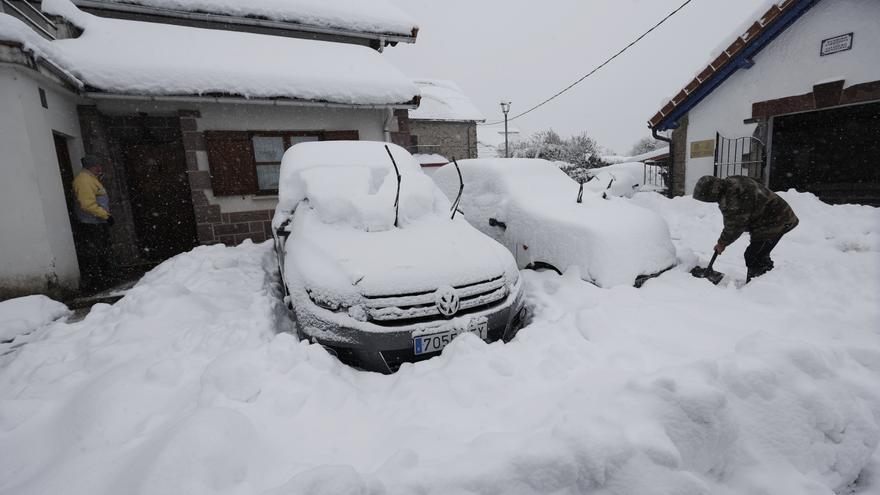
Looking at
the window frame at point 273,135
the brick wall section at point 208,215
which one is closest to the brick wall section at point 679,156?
the window frame at point 273,135

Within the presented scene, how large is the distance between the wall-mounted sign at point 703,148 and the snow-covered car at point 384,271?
886 centimetres

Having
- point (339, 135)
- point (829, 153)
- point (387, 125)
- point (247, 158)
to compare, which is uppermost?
point (387, 125)

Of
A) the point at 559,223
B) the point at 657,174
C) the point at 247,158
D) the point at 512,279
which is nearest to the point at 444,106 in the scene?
the point at 657,174

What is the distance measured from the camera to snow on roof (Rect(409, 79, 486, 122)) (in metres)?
22.1

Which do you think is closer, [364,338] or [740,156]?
[364,338]

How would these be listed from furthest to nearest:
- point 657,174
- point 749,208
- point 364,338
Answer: point 657,174, point 749,208, point 364,338

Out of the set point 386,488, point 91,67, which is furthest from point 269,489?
point 91,67

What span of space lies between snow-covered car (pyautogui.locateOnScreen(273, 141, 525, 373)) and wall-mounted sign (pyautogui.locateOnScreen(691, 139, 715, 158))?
8.86 metres

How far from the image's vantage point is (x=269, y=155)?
752 centimetres

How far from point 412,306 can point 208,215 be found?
5957mm

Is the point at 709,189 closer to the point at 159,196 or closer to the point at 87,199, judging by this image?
the point at 87,199

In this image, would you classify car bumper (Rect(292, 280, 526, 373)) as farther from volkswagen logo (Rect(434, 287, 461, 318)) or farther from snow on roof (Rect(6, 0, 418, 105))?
snow on roof (Rect(6, 0, 418, 105))

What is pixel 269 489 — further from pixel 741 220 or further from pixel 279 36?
pixel 279 36

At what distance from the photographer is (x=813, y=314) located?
10.2ft
